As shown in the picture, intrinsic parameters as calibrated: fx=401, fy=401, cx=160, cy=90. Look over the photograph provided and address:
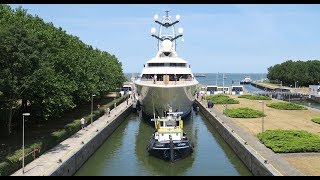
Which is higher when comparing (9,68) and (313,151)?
(9,68)

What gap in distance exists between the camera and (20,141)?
102 ft

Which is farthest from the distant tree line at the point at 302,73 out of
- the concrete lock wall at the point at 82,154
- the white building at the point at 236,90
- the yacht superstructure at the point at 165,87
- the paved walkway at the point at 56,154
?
the paved walkway at the point at 56,154

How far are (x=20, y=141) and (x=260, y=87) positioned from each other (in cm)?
13153

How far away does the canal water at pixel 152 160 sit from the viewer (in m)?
29.1

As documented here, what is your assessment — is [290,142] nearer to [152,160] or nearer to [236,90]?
[152,160]

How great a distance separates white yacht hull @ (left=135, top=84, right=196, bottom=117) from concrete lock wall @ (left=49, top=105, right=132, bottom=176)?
5.15 metres

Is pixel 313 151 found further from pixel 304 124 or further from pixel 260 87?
pixel 260 87

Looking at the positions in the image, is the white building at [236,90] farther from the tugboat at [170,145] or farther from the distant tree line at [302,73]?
the tugboat at [170,145]

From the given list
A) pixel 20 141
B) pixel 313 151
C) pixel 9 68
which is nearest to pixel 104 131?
pixel 20 141

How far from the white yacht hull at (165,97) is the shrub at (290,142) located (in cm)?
1291

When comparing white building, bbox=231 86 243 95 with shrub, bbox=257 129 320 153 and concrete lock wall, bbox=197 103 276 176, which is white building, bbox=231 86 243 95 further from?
shrub, bbox=257 129 320 153

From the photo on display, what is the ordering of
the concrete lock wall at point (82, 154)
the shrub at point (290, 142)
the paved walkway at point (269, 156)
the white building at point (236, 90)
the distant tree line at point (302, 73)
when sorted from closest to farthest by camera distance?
1. the paved walkway at point (269, 156)
2. the concrete lock wall at point (82, 154)
3. the shrub at point (290, 142)
4. the white building at point (236, 90)
5. the distant tree line at point (302, 73)

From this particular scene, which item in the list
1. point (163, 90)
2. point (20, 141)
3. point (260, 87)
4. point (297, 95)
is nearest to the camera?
point (20, 141)

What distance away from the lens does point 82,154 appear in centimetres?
3017
